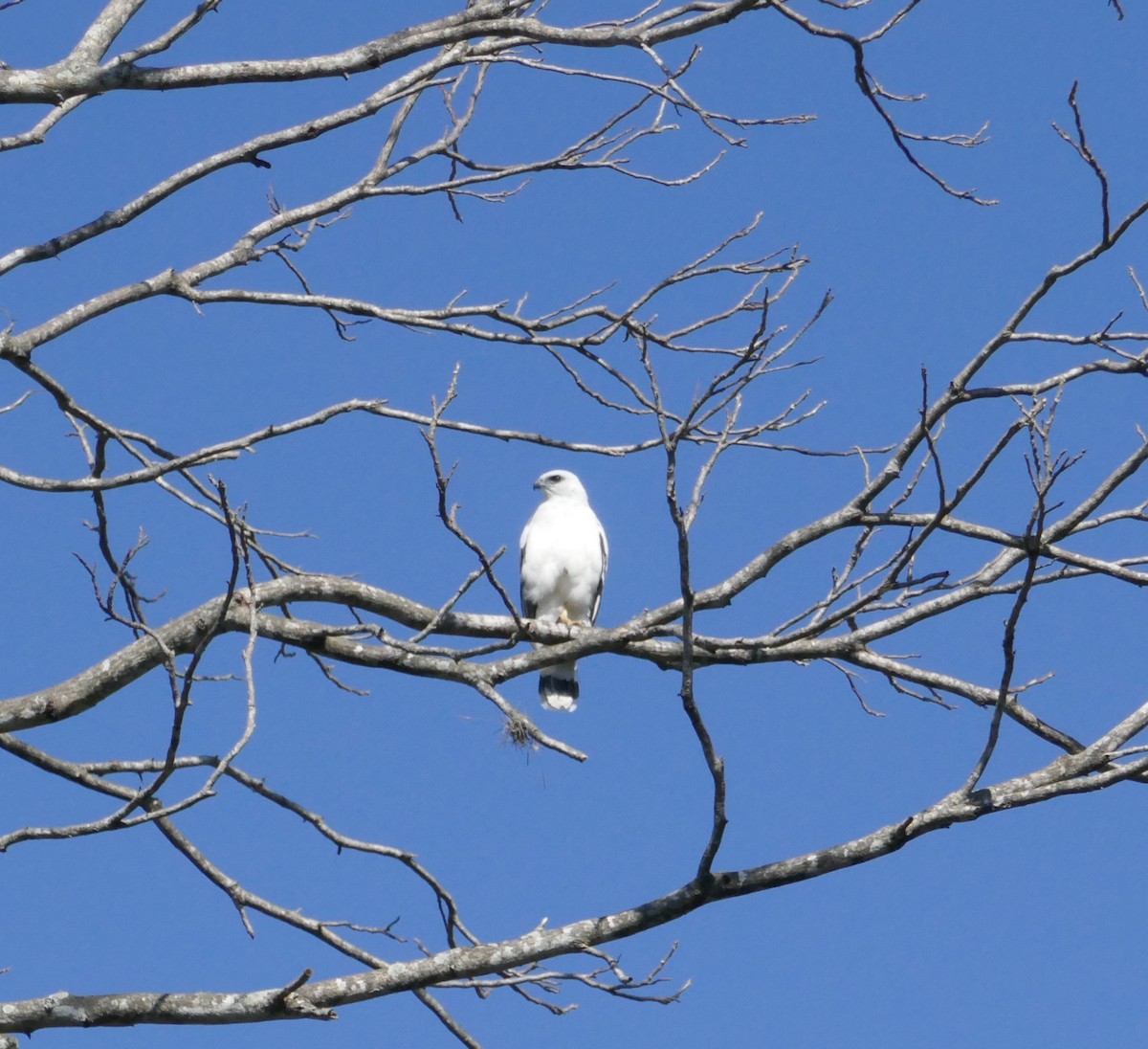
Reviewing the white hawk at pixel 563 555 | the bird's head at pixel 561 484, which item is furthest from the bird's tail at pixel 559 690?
the bird's head at pixel 561 484

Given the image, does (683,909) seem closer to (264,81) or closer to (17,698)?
(17,698)

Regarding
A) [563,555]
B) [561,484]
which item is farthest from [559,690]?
[561,484]

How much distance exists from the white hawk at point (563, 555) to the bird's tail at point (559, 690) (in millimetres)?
423

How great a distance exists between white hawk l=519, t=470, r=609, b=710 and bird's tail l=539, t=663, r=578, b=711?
16.6 inches

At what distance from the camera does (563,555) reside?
891 cm

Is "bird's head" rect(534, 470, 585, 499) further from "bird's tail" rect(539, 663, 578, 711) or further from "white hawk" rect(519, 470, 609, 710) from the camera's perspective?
"bird's tail" rect(539, 663, 578, 711)

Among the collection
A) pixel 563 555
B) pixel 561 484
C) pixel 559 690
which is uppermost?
pixel 561 484

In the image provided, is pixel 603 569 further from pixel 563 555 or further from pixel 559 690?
pixel 559 690

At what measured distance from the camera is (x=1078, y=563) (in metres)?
4.28

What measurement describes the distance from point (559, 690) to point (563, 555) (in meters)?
0.89

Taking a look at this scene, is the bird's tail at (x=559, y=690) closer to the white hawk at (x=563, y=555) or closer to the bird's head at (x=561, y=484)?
the white hawk at (x=563, y=555)

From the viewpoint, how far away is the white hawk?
8922mm

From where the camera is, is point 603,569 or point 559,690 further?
point 603,569

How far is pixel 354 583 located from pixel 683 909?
5.95ft
